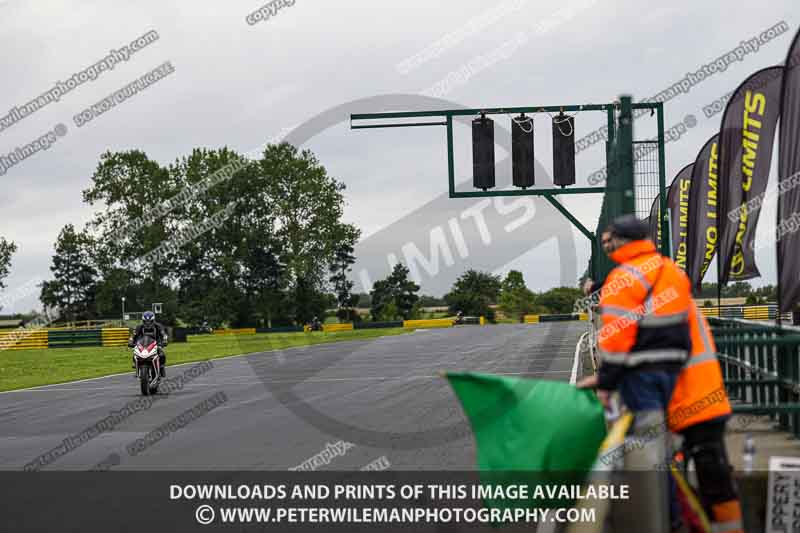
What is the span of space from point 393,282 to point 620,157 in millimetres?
98672

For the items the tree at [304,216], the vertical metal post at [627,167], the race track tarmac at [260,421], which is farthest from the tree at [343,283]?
the vertical metal post at [627,167]

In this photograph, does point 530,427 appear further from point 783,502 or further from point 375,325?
point 375,325

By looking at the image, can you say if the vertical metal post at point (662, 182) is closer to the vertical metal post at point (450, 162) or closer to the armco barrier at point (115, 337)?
Answer: the vertical metal post at point (450, 162)

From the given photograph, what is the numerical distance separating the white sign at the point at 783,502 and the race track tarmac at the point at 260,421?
3.51m

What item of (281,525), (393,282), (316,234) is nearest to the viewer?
(281,525)

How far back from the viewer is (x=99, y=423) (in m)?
13.8

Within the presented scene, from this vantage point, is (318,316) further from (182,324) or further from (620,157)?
(620,157)

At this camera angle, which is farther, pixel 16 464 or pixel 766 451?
pixel 16 464

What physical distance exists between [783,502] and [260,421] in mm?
8782

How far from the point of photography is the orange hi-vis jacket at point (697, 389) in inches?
191

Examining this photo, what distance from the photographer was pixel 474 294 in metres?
109

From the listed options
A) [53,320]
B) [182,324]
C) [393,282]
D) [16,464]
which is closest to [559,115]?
[16,464]

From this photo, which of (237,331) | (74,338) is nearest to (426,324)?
(237,331)

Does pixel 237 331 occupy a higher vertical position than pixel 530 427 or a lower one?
lower
